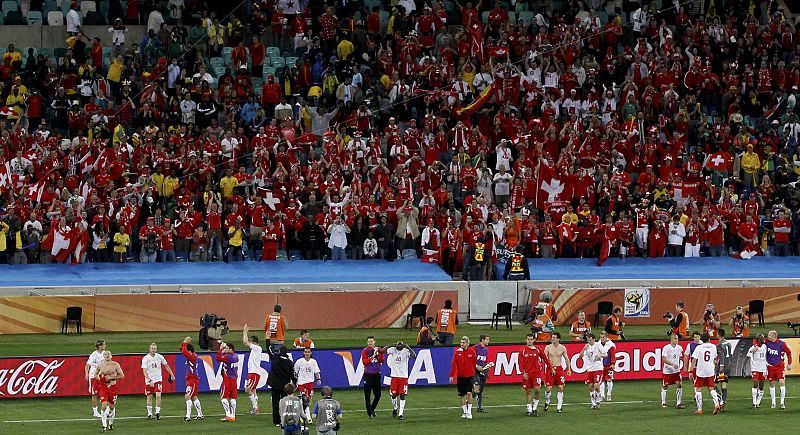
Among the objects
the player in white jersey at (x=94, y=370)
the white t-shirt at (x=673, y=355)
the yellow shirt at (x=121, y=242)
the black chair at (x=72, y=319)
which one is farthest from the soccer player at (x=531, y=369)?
the yellow shirt at (x=121, y=242)

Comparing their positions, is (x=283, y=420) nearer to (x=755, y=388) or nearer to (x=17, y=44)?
(x=755, y=388)

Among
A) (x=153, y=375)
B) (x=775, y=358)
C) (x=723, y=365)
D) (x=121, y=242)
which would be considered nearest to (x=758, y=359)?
(x=775, y=358)

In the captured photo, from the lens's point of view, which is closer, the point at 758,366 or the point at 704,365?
the point at 704,365

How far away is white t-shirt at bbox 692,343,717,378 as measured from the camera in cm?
→ 3073

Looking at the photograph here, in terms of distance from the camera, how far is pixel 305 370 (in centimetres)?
2959

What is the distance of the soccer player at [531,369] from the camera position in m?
30.4

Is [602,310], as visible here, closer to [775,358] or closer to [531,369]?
[775,358]

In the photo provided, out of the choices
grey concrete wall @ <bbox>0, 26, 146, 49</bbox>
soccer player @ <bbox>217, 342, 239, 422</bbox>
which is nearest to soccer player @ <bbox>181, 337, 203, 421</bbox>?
soccer player @ <bbox>217, 342, 239, 422</bbox>

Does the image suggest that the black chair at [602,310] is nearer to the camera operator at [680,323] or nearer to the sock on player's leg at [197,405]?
the camera operator at [680,323]

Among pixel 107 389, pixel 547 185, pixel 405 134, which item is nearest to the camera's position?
pixel 107 389

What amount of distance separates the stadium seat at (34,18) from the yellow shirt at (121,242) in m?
11.7

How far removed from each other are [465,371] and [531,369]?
146cm

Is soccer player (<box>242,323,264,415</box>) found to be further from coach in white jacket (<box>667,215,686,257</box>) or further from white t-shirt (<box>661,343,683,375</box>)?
coach in white jacket (<box>667,215,686,257</box>)

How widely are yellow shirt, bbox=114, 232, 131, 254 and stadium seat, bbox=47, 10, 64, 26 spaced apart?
37.7 feet
